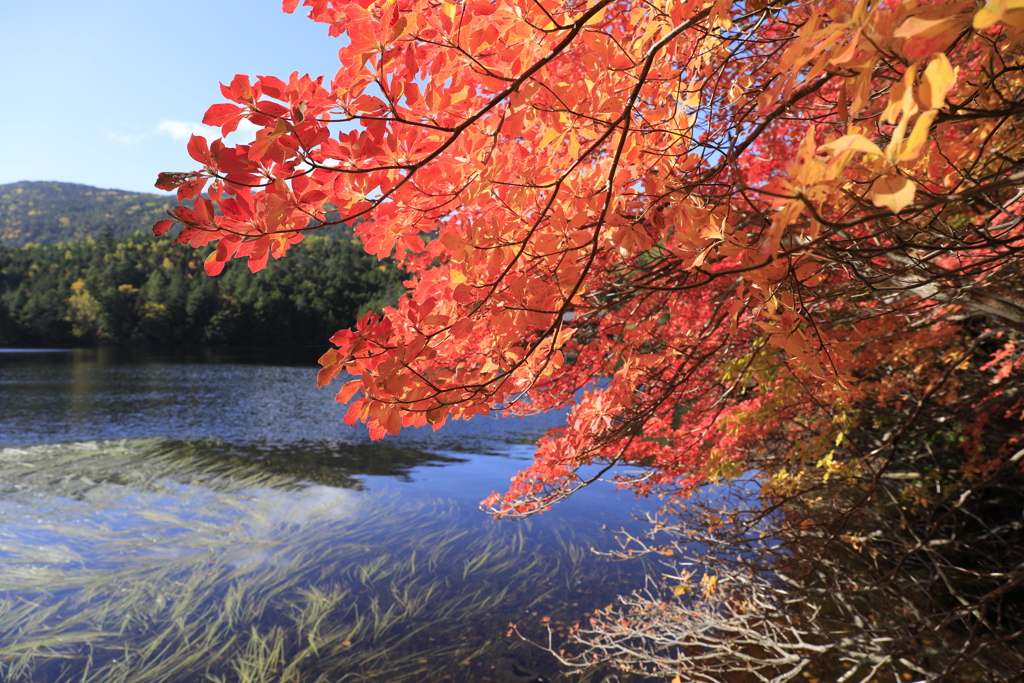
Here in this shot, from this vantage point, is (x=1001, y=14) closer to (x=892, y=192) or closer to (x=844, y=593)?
(x=892, y=192)

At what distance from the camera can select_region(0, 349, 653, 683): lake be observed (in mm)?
4410

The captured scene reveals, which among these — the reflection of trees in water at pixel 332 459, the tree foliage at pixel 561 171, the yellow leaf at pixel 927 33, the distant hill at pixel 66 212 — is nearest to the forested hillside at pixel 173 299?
the distant hill at pixel 66 212

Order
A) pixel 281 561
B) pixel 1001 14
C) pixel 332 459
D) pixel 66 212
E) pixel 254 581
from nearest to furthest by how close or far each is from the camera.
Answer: pixel 1001 14, pixel 254 581, pixel 281 561, pixel 332 459, pixel 66 212

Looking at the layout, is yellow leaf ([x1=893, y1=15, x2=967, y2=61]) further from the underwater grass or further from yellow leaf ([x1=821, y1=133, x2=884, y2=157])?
the underwater grass

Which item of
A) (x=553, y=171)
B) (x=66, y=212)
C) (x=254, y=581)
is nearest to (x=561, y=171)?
(x=553, y=171)

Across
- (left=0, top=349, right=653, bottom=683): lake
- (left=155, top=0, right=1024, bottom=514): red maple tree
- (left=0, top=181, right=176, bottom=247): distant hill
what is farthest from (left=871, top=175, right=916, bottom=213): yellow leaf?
(left=0, top=181, right=176, bottom=247): distant hill

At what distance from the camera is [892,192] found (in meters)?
0.49

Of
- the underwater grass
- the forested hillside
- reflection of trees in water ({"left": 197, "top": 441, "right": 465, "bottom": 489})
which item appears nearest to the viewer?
the underwater grass

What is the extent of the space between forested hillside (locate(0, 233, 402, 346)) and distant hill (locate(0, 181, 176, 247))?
109ft

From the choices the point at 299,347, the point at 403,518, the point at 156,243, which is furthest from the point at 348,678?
the point at 156,243

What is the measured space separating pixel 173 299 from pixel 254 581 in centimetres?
4977

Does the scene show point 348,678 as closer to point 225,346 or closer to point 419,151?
point 419,151

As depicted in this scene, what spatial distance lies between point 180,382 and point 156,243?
4739 centimetres

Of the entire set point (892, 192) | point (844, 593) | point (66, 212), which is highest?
point (66, 212)
